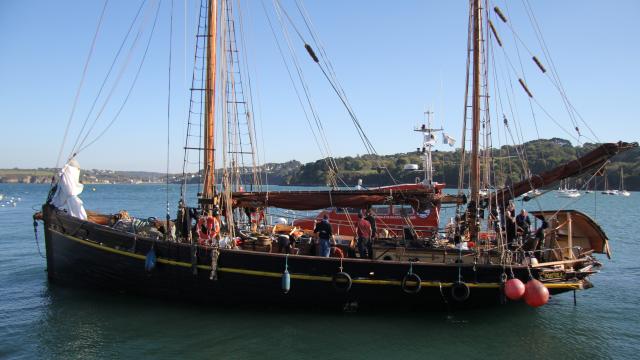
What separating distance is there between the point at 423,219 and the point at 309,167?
86.0m

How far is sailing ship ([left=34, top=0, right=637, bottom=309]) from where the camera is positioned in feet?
43.5

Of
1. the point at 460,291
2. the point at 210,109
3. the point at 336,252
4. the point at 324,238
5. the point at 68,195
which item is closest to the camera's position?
the point at 460,291

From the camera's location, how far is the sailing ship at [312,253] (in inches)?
523

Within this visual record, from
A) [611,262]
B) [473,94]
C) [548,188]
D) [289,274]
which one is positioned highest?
[473,94]

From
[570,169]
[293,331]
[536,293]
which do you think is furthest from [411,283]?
[570,169]

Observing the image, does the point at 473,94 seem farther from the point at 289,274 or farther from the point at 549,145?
the point at 549,145

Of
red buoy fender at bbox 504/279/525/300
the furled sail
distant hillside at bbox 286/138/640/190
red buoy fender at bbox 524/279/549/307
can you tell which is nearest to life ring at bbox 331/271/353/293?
the furled sail

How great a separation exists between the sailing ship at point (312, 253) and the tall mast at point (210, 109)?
0.03 metres

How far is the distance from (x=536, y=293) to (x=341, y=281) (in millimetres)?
4735

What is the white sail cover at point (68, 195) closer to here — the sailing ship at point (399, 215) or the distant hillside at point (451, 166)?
the sailing ship at point (399, 215)

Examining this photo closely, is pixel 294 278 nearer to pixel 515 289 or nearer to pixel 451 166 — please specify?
pixel 515 289

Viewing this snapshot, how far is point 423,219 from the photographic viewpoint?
72.5 feet

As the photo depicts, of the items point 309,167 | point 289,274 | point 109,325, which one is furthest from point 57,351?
point 309,167

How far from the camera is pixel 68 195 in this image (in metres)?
16.4
